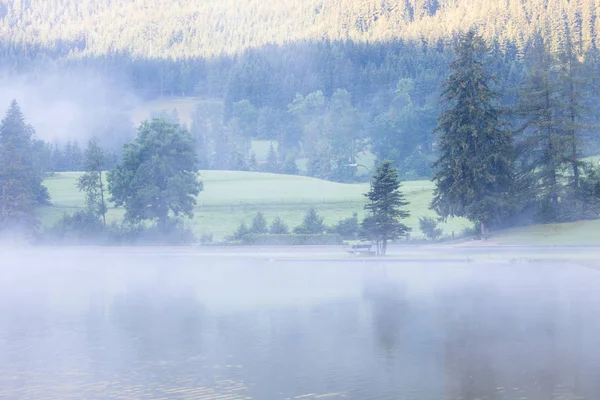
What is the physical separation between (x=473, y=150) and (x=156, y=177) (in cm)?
3068

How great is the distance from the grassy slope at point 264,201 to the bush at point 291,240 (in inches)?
492

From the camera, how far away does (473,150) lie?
213 ft

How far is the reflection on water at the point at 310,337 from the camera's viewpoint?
18.8m

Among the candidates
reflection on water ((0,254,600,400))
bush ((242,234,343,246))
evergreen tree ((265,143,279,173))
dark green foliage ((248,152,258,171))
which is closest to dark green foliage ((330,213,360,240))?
bush ((242,234,343,246))

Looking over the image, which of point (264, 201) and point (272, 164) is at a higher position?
point (272, 164)

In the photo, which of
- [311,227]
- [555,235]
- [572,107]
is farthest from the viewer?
[311,227]

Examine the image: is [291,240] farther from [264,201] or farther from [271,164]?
[271,164]

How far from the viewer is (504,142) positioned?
64438mm

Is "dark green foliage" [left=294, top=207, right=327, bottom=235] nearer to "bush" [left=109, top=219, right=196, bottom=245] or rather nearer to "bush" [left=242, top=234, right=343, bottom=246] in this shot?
"bush" [left=242, top=234, right=343, bottom=246]

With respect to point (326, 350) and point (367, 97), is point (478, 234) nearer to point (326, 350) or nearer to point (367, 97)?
point (326, 350)

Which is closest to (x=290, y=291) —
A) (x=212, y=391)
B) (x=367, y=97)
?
(x=212, y=391)

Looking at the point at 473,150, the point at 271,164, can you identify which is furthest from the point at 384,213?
the point at 271,164

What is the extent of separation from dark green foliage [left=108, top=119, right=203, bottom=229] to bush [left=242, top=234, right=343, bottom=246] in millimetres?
12502

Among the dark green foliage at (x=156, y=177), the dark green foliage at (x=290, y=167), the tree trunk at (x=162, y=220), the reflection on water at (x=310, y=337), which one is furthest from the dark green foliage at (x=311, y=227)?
the dark green foliage at (x=290, y=167)
